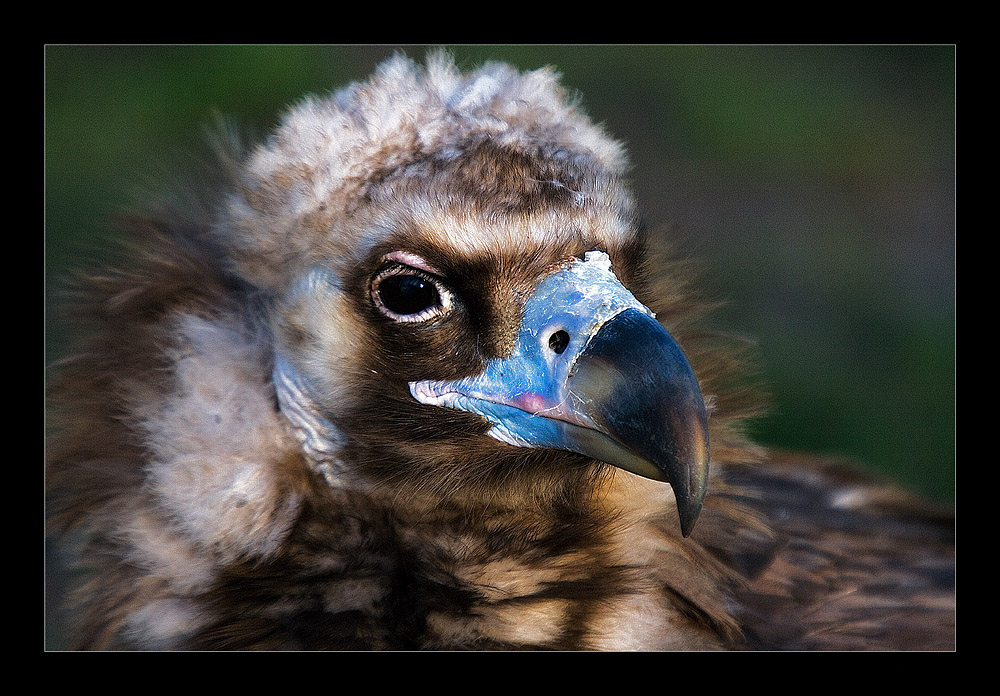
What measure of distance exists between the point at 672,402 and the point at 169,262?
28.7 inches

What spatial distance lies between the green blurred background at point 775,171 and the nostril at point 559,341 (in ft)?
1.29

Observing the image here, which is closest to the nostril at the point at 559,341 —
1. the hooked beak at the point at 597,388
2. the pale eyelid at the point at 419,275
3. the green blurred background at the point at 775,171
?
the hooked beak at the point at 597,388

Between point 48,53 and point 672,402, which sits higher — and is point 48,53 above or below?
above

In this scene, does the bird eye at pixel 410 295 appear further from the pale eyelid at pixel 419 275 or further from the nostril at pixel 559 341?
the nostril at pixel 559 341

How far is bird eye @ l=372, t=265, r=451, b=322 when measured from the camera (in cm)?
123

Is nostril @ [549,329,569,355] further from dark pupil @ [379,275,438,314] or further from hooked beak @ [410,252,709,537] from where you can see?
dark pupil @ [379,275,438,314]

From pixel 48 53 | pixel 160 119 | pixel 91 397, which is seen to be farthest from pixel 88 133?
pixel 91 397

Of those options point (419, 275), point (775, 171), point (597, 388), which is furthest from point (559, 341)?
point (775, 171)

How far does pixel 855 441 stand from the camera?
2.71 meters

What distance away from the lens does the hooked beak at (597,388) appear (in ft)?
3.59

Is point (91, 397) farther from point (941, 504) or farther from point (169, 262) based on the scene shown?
point (941, 504)

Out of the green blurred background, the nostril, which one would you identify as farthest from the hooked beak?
the green blurred background

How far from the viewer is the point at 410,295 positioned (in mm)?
1241

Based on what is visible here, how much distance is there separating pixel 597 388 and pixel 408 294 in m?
0.27
